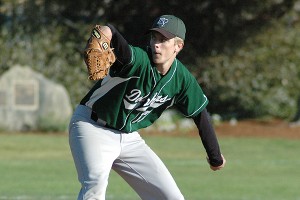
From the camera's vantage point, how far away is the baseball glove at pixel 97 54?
276 inches

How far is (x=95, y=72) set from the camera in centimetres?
706

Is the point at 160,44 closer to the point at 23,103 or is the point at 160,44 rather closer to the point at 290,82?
the point at 23,103

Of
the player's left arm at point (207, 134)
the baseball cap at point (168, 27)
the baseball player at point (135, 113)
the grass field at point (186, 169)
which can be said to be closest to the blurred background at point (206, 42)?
the grass field at point (186, 169)

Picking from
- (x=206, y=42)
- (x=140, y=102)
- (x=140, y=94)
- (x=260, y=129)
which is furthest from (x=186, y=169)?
(x=206, y=42)

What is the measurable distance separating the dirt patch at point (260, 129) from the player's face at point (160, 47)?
1632cm

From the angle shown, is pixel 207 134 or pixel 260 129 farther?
pixel 260 129

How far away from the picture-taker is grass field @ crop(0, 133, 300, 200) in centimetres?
1303

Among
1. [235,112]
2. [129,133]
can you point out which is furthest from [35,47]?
[129,133]

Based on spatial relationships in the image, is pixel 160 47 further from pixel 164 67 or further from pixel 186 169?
pixel 186 169

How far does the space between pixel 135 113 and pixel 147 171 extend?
49 centimetres

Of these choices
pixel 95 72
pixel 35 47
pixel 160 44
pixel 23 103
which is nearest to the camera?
pixel 95 72

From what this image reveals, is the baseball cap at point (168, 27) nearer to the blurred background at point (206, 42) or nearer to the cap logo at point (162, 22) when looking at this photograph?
the cap logo at point (162, 22)

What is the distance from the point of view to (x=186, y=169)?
16859 millimetres

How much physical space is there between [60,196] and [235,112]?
1570 cm
